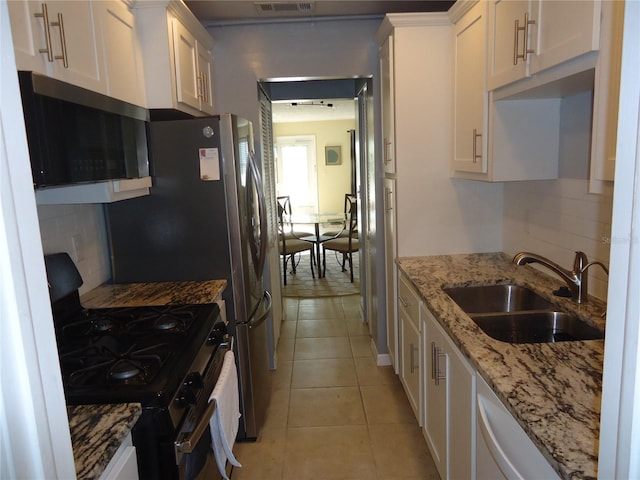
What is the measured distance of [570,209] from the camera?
2059 millimetres

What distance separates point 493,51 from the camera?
1977 mm

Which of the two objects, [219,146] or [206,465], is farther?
[219,146]

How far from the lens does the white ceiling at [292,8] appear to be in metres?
2.71

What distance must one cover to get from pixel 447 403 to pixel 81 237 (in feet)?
5.84

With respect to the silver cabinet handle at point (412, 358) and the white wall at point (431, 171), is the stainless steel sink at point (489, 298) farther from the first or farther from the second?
the white wall at point (431, 171)

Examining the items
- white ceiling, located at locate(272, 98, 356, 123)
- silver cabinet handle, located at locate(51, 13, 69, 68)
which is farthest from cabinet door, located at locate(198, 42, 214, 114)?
white ceiling, located at locate(272, 98, 356, 123)

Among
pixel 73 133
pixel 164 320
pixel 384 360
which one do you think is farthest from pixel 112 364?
pixel 384 360

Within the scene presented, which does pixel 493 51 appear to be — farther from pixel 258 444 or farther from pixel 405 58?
pixel 258 444

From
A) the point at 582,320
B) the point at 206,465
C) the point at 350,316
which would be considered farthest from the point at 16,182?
the point at 350,316

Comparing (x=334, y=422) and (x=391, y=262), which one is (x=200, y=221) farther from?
(x=334, y=422)

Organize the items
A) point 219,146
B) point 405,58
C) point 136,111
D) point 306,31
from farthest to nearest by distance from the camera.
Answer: point 306,31 → point 405,58 → point 219,146 → point 136,111

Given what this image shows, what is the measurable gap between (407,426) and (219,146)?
180cm

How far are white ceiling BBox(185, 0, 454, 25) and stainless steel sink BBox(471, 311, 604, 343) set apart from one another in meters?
2.00

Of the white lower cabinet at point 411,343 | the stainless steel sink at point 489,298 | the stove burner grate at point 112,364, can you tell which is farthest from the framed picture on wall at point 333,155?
the stove burner grate at point 112,364
